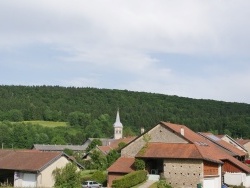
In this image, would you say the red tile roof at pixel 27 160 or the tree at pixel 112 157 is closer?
the red tile roof at pixel 27 160

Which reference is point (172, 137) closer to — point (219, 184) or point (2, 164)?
point (219, 184)

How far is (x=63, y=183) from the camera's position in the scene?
42.7 metres

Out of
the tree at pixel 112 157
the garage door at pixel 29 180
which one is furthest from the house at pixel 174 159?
the garage door at pixel 29 180

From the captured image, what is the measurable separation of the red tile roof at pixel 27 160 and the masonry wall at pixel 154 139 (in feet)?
29.4

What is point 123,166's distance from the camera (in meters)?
53.9

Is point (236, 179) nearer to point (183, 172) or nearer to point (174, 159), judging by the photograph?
point (183, 172)

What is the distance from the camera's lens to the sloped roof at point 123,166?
173ft

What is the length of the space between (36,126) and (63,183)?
12217 centimetres

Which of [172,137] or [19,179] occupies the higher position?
[172,137]

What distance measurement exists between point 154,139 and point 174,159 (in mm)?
5616

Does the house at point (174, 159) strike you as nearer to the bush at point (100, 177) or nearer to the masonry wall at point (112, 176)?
the masonry wall at point (112, 176)

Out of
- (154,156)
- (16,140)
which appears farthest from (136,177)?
(16,140)

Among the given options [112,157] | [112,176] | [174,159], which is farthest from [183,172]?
[112,157]

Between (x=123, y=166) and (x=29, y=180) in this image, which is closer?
(x=29, y=180)
